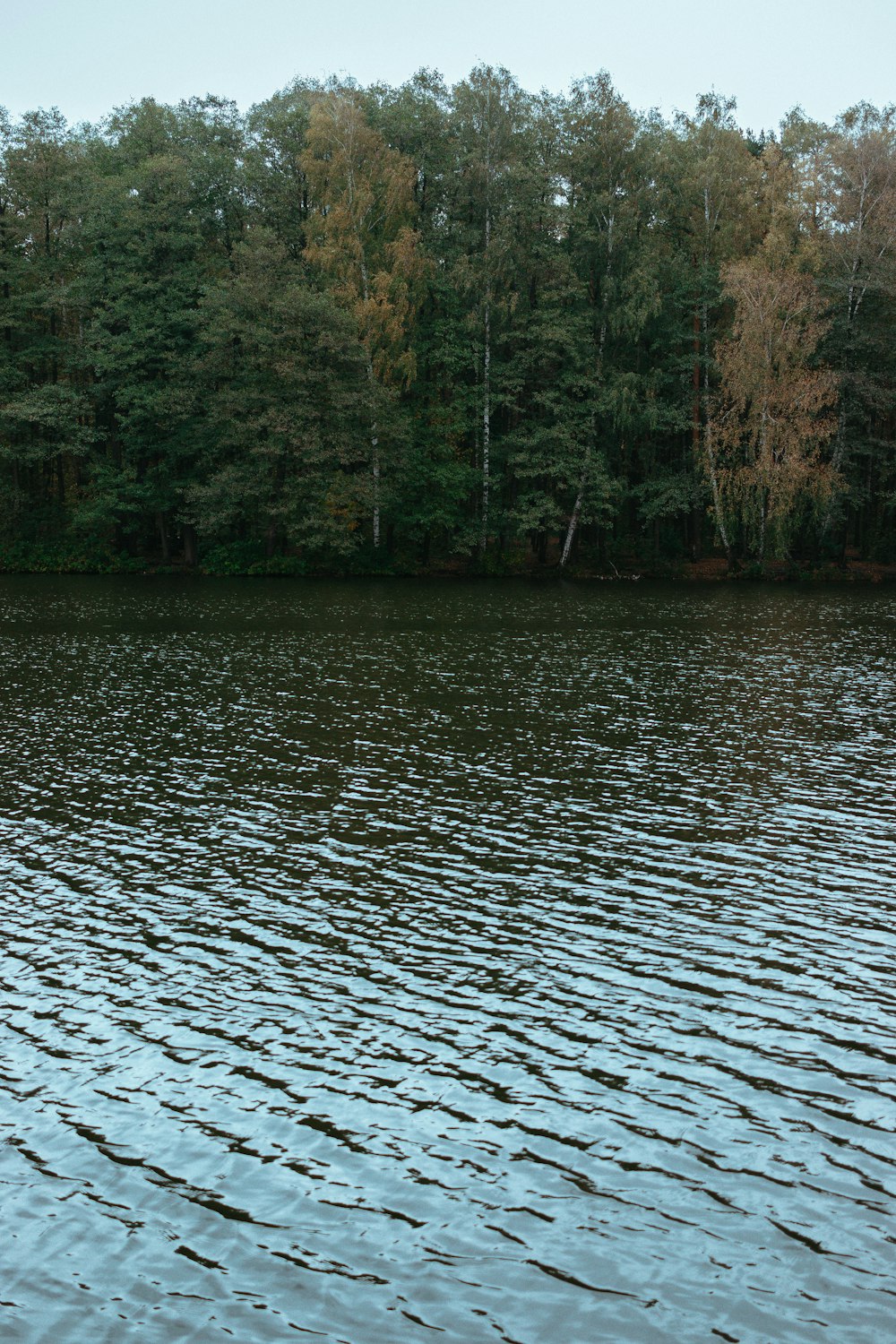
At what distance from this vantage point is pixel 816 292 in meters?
68.5

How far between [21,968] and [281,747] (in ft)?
40.3

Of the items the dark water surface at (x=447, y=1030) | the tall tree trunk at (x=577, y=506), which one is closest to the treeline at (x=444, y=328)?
the tall tree trunk at (x=577, y=506)

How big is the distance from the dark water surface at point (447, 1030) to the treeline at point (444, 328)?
1679 inches

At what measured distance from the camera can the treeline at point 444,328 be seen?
221ft

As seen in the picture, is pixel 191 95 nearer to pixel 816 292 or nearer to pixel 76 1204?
pixel 816 292

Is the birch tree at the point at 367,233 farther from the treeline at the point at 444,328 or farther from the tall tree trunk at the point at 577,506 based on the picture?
the tall tree trunk at the point at 577,506

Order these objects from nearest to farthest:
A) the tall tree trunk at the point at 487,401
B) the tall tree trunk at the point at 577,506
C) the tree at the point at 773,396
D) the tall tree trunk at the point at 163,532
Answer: the tree at the point at 773,396 < the tall tree trunk at the point at 487,401 < the tall tree trunk at the point at 577,506 < the tall tree trunk at the point at 163,532

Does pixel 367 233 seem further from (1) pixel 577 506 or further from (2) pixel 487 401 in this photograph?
(1) pixel 577 506

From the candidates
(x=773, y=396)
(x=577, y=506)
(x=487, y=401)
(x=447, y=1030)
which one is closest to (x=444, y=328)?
(x=487, y=401)

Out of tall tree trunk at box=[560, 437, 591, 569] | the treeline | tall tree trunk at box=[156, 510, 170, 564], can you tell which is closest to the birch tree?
the treeline

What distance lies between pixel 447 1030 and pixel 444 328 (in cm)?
6375

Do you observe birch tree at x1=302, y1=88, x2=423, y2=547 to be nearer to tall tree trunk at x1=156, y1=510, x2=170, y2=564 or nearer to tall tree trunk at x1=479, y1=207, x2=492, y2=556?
tall tree trunk at x1=479, y1=207, x2=492, y2=556

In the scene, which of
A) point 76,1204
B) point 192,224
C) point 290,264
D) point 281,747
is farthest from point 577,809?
point 192,224

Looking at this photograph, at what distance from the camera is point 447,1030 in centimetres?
1220
